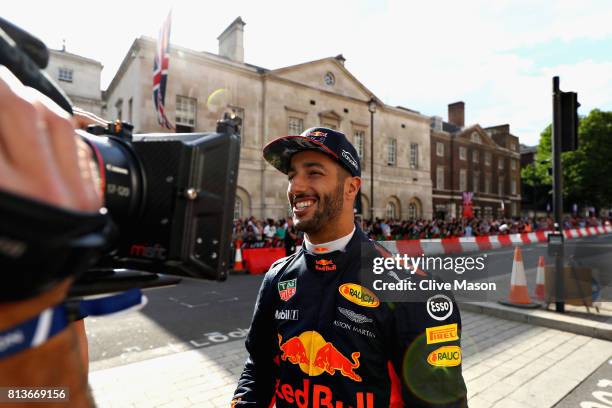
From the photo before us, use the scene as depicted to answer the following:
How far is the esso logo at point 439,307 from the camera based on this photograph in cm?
160

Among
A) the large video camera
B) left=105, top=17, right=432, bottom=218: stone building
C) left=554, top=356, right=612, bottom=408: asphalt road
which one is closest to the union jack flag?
left=105, top=17, right=432, bottom=218: stone building

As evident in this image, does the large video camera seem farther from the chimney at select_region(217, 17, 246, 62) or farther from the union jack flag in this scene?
the chimney at select_region(217, 17, 246, 62)

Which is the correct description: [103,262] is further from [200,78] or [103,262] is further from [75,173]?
[200,78]

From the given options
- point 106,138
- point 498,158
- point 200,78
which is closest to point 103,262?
point 106,138

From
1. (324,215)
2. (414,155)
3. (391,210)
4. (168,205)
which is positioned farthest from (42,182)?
(414,155)

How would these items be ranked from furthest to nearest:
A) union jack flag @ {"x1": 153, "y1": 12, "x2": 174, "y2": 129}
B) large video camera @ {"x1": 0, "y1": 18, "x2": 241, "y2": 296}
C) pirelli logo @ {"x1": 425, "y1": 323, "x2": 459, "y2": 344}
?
union jack flag @ {"x1": 153, "y1": 12, "x2": 174, "y2": 129}, pirelli logo @ {"x1": 425, "y1": 323, "x2": 459, "y2": 344}, large video camera @ {"x1": 0, "y1": 18, "x2": 241, "y2": 296}

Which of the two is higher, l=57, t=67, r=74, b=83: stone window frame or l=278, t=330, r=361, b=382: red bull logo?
l=57, t=67, r=74, b=83: stone window frame

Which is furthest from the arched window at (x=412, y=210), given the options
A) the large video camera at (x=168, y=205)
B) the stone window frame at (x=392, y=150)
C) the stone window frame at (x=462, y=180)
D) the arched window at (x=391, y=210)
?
the large video camera at (x=168, y=205)

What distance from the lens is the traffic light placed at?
20.2ft

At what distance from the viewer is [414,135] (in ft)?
110

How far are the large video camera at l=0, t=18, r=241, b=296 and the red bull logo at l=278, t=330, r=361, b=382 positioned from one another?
75 cm

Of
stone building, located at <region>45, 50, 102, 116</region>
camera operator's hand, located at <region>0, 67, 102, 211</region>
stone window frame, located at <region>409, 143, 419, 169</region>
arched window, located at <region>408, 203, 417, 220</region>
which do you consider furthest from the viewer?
stone window frame, located at <region>409, 143, 419, 169</region>

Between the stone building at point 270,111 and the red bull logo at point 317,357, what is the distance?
1954 centimetres

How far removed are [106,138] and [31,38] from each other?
0.97ft
